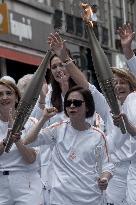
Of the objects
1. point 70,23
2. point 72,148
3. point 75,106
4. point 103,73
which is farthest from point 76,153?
point 70,23

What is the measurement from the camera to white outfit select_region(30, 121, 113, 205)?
18.4ft

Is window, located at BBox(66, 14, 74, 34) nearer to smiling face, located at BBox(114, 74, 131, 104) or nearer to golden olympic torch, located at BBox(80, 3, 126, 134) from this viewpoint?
smiling face, located at BBox(114, 74, 131, 104)

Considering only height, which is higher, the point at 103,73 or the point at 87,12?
the point at 87,12

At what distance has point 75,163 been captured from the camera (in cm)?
566

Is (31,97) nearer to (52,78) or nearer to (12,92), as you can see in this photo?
(12,92)

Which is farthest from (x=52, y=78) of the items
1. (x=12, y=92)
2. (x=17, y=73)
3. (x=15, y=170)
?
(x=17, y=73)

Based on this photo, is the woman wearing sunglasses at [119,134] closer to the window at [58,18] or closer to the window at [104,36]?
the window at [58,18]

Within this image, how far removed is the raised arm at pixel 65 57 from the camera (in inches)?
227

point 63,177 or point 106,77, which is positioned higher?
point 106,77

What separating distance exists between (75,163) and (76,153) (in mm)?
83

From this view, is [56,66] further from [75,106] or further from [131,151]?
[131,151]

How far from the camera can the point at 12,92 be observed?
237 inches

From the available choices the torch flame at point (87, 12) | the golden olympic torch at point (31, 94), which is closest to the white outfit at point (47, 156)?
the golden olympic torch at point (31, 94)

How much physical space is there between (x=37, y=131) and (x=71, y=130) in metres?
0.29
